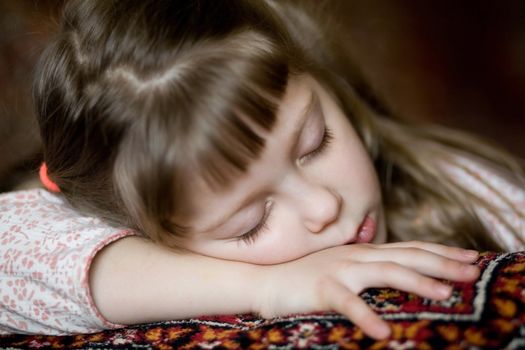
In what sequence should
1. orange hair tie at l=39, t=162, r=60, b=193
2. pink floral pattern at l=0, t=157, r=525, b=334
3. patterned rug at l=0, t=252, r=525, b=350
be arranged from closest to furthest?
1. patterned rug at l=0, t=252, r=525, b=350
2. pink floral pattern at l=0, t=157, r=525, b=334
3. orange hair tie at l=39, t=162, r=60, b=193

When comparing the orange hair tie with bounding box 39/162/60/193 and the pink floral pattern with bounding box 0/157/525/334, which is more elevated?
the orange hair tie with bounding box 39/162/60/193

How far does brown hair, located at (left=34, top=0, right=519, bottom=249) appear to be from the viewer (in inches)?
28.1

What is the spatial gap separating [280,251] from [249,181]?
0.39 feet

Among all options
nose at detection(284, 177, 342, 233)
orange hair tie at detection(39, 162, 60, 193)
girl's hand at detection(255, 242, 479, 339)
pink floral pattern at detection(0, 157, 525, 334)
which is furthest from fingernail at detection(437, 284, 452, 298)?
orange hair tie at detection(39, 162, 60, 193)

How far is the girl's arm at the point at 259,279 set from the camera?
2.15ft

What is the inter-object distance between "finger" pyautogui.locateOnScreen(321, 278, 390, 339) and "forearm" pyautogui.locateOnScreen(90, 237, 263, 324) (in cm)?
12

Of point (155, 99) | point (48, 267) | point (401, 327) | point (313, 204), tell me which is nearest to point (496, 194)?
point (313, 204)

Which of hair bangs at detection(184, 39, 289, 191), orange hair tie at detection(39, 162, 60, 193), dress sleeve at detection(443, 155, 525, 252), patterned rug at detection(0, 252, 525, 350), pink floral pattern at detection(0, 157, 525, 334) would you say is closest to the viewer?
patterned rug at detection(0, 252, 525, 350)

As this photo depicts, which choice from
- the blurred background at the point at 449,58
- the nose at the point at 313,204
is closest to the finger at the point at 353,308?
the nose at the point at 313,204

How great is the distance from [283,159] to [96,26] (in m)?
0.33

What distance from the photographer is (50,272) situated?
0.82 m

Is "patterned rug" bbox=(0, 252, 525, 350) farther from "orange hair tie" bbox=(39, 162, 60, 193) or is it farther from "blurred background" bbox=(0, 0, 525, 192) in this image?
"blurred background" bbox=(0, 0, 525, 192)

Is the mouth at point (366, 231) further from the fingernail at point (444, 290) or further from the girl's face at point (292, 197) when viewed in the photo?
the fingernail at point (444, 290)

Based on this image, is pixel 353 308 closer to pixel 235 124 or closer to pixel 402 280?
pixel 402 280
